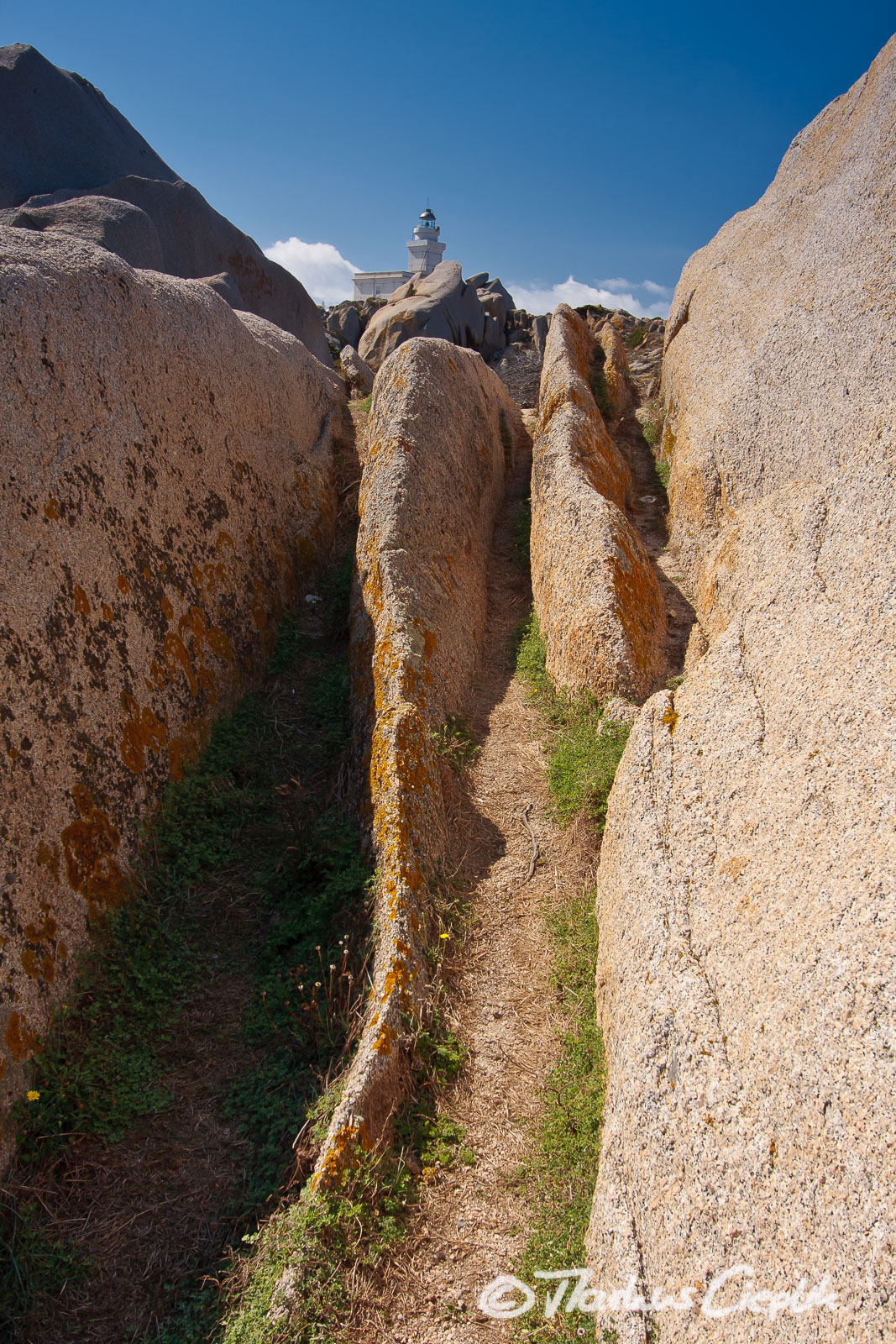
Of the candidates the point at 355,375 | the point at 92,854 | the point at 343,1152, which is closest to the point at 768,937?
the point at 343,1152

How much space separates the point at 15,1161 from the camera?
3.32 meters

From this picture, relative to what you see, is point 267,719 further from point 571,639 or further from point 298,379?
point 298,379

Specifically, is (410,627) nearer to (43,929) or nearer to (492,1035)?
(492,1035)

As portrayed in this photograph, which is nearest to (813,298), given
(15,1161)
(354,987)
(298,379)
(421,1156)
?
(298,379)

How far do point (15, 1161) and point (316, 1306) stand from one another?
1454mm

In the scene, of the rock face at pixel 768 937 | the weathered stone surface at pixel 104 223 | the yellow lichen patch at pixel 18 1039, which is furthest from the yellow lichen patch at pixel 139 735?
the weathered stone surface at pixel 104 223

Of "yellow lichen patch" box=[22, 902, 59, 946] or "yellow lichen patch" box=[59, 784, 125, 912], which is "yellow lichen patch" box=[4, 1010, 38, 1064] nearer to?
"yellow lichen patch" box=[22, 902, 59, 946]

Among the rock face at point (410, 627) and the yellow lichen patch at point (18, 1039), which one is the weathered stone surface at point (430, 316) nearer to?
the rock face at point (410, 627)

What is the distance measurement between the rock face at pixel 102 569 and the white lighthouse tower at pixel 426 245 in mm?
57082

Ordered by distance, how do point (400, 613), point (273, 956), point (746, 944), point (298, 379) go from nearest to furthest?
1. point (746, 944)
2. point (273, 956)
3. point (400, 613)
4. point (298, 379)

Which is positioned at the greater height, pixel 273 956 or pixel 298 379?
pixel 298 379

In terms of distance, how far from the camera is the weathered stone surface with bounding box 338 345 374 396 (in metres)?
12.0

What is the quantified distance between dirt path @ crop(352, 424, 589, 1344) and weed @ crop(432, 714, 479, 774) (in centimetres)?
9

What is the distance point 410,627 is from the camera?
19.0 ft
